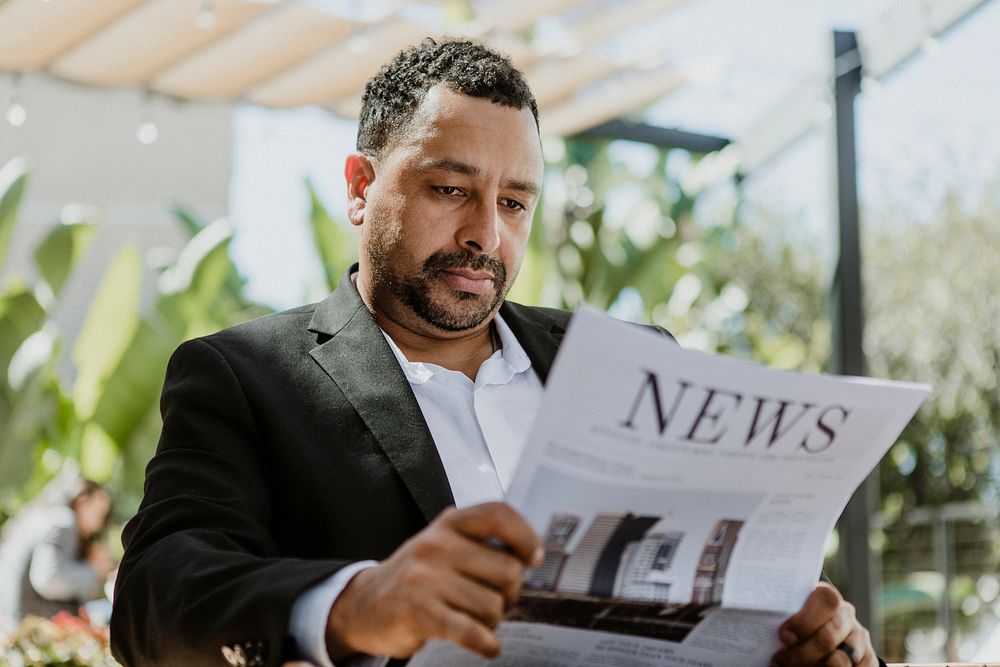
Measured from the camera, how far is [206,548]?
1.06 metres

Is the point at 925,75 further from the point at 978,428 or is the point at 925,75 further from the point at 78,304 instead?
the point at 78,304

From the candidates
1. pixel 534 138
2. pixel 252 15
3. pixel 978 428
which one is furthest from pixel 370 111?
pixel 978 428

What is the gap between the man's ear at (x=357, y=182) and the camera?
159 cm

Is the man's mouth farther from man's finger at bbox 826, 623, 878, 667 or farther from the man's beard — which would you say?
man's finger at bbox 826, 623, 878, 667

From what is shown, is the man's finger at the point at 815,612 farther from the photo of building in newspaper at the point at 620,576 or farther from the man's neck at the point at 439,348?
the man's neck at the point at 439,348

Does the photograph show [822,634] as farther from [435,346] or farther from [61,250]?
[61,250]

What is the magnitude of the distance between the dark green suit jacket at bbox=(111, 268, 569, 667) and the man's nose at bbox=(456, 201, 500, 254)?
6.1 inches

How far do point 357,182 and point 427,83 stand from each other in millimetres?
198

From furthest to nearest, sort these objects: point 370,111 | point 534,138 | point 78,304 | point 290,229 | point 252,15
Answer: point 78,304
point 290,229
point 252,15
point 370,111
point 534,138

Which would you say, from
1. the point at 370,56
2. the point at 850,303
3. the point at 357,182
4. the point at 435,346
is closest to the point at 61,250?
the point at 370,56

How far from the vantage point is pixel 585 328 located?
2.73 ft

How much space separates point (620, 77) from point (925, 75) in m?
3.94

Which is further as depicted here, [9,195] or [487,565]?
[9,195]

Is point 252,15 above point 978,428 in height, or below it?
above
